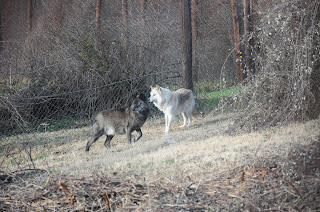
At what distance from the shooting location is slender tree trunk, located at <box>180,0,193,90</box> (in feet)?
35.1

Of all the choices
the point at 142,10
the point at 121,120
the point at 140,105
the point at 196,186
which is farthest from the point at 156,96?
the point at 196,186

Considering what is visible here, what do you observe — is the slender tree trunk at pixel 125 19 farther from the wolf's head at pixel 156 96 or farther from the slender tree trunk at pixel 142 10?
the wolf's head at pixel 156 96

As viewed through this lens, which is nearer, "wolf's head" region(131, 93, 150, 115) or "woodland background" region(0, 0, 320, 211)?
"woodland background" region(0, 0, 320, 211)

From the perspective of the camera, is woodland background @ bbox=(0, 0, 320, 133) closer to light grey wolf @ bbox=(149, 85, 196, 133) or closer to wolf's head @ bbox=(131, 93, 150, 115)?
light grey wolf @ bbox=(149, 85, 196, 133)

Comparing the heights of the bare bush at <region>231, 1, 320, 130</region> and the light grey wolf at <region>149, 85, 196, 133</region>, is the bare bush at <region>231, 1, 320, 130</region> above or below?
above

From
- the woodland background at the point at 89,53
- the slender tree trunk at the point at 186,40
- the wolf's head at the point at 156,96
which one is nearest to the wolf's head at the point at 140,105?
the wolf's head at the point at 156,96

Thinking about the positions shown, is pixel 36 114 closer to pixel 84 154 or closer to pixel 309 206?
pixel 84 154

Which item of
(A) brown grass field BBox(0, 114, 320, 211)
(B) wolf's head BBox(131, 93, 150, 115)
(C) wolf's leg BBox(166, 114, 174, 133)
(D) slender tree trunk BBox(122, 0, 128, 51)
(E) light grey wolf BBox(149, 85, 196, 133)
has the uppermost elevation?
(D) slender tree trunk BBox(122, 0, 128, 51)

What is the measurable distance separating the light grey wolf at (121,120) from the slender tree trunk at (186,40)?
8.25ft

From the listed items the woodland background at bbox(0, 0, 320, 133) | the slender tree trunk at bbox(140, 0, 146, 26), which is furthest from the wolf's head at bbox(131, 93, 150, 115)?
the slender tree trunk at bbox(140, 0, 146, 26)

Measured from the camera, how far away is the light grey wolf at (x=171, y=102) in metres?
9.81

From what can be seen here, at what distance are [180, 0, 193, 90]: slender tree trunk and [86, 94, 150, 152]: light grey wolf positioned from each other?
2.51 metres

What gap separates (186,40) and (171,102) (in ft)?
6.39

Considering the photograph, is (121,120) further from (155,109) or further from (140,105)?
(155,109)
